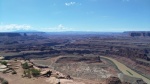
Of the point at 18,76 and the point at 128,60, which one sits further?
the point at 128,60

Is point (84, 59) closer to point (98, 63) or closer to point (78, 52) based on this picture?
point (98, 63)

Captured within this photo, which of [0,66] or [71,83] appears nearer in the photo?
[71,83]

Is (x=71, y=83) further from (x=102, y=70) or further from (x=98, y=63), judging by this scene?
(x=98, y=63)

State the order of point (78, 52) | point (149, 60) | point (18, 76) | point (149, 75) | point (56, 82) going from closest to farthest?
point (56, 82)
point (18, 76)
point (149, 75)
point (149, 60)
point (78, 52)

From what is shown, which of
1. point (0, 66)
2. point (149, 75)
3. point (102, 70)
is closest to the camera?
point (0, 66)

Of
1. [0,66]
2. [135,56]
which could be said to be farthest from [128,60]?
[0,66]

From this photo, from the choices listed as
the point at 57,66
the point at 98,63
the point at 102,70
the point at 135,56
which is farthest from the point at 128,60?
the point at 57,66

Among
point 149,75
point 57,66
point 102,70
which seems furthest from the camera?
point 57,66

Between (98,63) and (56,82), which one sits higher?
(56,82)

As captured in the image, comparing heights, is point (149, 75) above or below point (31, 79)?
below
